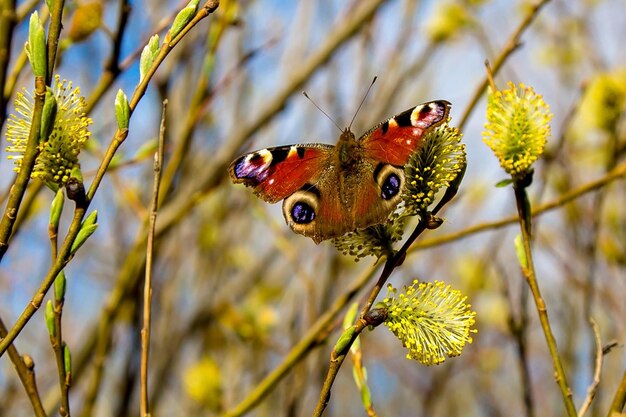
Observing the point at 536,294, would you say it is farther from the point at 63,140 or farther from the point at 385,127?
the point at 63,140

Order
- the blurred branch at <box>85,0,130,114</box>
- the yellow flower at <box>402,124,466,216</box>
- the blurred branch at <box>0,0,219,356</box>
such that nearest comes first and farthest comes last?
the blurred branch at <box>0,0,219,356</box>, the yellow flower at <box>402,124,466,216</box>, the blurred branch at <box>85,0,130,114</box>

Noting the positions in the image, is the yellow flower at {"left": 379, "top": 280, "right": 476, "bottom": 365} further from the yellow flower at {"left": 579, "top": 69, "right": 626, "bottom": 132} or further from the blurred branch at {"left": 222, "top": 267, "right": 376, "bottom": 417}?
the yellow flower at {"left": 579, "top": 69, "right": 626, "bottom": 132}

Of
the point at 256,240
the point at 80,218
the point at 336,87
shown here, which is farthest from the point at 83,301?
the point at 80,218

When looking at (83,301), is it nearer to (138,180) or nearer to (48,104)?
(138,180)

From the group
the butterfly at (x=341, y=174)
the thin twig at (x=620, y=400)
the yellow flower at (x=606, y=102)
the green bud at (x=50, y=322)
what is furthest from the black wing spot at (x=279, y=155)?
the yellow flower at (x=606, y=102)

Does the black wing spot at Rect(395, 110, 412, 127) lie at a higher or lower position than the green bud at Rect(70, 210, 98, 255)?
higher

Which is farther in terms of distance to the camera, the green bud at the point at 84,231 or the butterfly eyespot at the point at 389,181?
the butterfly eyespot at the point at 389,181

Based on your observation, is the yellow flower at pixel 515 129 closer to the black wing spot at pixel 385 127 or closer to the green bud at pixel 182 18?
the black wing spot at pixel 385 127

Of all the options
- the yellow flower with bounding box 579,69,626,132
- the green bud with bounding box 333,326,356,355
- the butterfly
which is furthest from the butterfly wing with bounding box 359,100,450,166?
the yellow flower with bounding box 579,69,626,132
